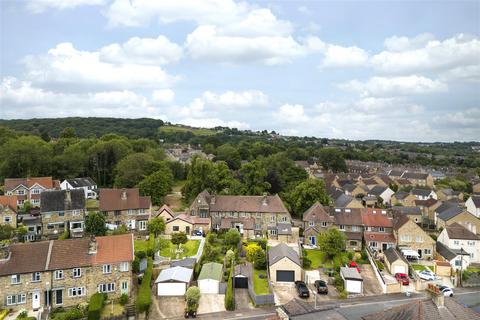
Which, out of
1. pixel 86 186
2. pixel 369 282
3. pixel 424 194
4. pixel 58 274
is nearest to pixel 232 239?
pixel 369 282

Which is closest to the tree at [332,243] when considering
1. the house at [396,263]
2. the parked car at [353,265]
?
the parked car at [353,265]

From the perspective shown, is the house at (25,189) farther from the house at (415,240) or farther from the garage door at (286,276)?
the house at (415,240)

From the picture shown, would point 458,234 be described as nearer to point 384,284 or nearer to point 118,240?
point 384,284

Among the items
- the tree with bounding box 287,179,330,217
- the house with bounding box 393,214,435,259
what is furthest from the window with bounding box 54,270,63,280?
the house with bounding box 393,214,435,259

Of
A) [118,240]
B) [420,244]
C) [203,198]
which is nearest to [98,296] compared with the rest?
[118,240]

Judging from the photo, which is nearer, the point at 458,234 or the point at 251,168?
the point at 458,234

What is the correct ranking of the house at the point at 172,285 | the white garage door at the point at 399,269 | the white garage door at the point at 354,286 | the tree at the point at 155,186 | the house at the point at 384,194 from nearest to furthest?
the house at the point at 172,285
the white garage door at the point at 354,286
the white garage door at the point at 399,269
the tree at the point at 155,186
the house at the point at 384,194

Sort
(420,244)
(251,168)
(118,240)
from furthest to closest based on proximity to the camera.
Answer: (251,168)
(420,244)
(118,240)
